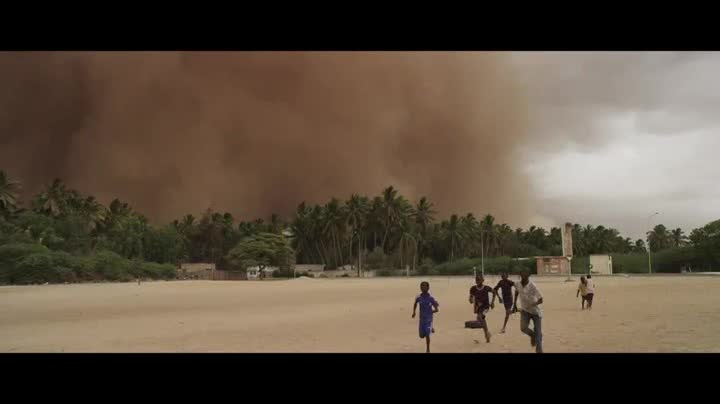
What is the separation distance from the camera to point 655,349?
1024 centimetres

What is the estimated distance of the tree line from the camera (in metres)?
81.6

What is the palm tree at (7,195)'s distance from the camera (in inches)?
2685

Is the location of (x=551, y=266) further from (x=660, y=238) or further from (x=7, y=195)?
(x=660, y=238)

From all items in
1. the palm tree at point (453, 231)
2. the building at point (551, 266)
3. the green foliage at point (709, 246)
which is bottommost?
the building at point (551, 266)

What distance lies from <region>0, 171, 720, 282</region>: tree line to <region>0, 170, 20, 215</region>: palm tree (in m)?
0.78

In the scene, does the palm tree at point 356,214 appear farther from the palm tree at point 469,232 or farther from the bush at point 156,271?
the bush at point 156,271

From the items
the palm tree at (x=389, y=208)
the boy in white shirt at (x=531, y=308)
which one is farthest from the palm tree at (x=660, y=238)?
the boy in white shirt at (x=531, y=308)

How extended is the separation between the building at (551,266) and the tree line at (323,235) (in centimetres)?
2028

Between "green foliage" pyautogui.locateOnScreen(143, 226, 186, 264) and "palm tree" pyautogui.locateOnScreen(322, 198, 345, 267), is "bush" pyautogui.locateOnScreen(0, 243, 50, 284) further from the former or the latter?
"palm tree" pyautogui.locateOnScreen(322, 198, 345, 267)

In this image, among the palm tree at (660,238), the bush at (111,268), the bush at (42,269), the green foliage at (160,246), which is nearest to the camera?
the bush at (42,269)

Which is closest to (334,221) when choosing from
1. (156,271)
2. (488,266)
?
(488,266)
